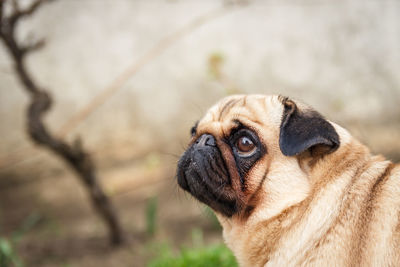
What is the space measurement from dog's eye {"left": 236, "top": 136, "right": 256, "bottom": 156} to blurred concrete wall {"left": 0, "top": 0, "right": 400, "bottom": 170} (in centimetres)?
420

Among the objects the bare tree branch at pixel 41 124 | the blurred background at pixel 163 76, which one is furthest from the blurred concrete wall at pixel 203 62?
the bare tree branch at pixel 41 124

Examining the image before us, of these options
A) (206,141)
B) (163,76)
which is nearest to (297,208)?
(206,141)

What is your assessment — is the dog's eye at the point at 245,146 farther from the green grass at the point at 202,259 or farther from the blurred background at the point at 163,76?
the blurred background at the point at 163,76

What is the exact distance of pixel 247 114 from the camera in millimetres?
2326

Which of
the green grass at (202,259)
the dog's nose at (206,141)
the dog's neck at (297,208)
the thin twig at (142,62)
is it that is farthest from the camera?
the thin twig at (142,62)

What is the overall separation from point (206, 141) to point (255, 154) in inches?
11.8

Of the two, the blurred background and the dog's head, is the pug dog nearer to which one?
the dog's head

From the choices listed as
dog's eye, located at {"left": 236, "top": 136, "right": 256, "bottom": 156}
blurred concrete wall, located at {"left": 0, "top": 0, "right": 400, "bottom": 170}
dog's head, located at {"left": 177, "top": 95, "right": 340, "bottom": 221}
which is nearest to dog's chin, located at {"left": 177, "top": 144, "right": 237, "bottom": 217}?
dog's head, located at {"left": 177, "top": 95, "right": 340, "bottom": 221}

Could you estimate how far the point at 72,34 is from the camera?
6309 mm

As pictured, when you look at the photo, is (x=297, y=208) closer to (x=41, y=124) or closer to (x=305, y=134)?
(x=305, y=134)

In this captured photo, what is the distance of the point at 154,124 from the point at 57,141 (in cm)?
268

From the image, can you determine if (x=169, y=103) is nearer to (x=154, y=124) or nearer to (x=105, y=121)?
(x=154, y=124)

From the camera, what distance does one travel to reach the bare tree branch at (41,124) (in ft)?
11.8

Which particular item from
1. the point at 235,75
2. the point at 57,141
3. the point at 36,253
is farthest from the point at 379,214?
the point at 235,75
